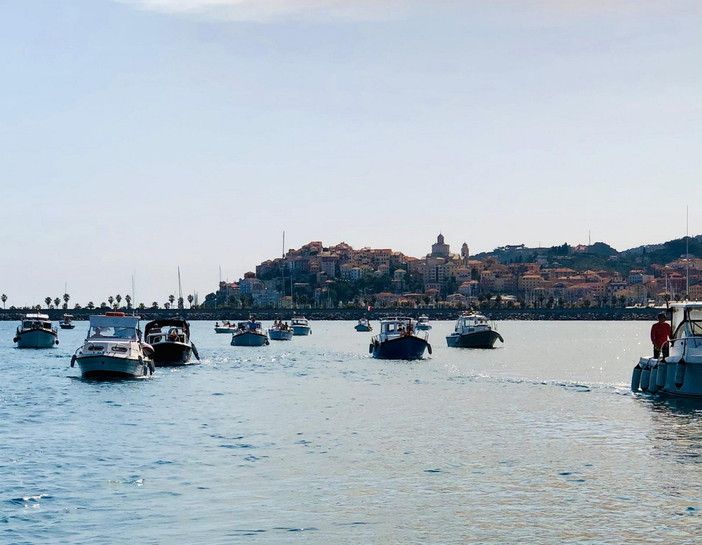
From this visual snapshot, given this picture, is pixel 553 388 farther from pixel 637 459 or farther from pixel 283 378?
pixel 637 459

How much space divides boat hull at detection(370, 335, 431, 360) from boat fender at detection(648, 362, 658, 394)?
36520mm

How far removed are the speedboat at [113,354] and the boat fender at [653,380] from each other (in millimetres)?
30270

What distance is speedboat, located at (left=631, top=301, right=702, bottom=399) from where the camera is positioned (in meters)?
49.4

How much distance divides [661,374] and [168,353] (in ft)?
137

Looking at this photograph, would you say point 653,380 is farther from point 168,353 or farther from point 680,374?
point 168,353

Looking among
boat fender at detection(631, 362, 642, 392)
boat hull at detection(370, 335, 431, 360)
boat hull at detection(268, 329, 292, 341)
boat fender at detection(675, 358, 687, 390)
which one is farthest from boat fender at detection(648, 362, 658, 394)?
boat hull at detection(268, 329, 292, 341)

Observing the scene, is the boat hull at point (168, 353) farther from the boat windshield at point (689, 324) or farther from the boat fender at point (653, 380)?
the boat windshield at point (689, 324)

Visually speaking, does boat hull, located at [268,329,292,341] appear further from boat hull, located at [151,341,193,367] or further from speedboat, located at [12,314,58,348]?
boat hull, located at [151,341,193,367]

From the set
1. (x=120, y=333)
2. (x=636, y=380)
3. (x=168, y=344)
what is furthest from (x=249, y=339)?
(x=636, y=380)

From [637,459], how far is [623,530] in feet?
34.1

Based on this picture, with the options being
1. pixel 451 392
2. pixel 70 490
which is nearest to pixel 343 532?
pixel 70 490

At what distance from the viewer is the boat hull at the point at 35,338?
411 ft

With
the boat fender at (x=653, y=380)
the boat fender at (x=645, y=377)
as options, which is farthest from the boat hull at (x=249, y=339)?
the boat fender at (x=653, y=380)

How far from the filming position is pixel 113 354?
212ft
